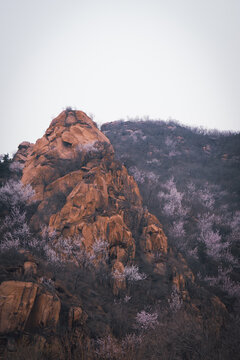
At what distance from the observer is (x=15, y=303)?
277 inches

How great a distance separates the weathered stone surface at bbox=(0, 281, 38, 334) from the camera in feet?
21.8

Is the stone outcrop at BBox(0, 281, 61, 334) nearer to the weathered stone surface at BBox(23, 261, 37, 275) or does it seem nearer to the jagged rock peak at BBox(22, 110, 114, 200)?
the weathered stone surface at BBox(23, 261, 37, 275)

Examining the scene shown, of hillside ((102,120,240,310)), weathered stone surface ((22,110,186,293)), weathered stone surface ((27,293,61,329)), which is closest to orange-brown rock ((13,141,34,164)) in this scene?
weathered stone surface ((22,110,186,293))

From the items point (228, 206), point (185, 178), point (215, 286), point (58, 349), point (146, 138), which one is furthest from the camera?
point (146, 138)

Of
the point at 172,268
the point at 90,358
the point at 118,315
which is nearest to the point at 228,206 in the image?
the point at 172,268

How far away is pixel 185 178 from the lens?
4103cm

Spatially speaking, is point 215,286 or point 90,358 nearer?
point 90,358

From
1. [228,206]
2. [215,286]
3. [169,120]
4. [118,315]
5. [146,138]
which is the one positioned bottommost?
[118,315]

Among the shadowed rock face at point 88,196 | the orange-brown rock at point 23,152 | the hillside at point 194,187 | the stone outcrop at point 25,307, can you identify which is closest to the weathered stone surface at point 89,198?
the shadowed rock face at point 88,196

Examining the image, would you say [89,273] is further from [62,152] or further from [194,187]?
[194,187]

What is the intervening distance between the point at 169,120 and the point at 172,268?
66.1 metres

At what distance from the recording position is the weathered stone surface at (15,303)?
666 cm

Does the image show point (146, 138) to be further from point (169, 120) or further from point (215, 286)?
point (215, 286)

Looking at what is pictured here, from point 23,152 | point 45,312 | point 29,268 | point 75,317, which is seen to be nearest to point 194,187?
point 75,317
